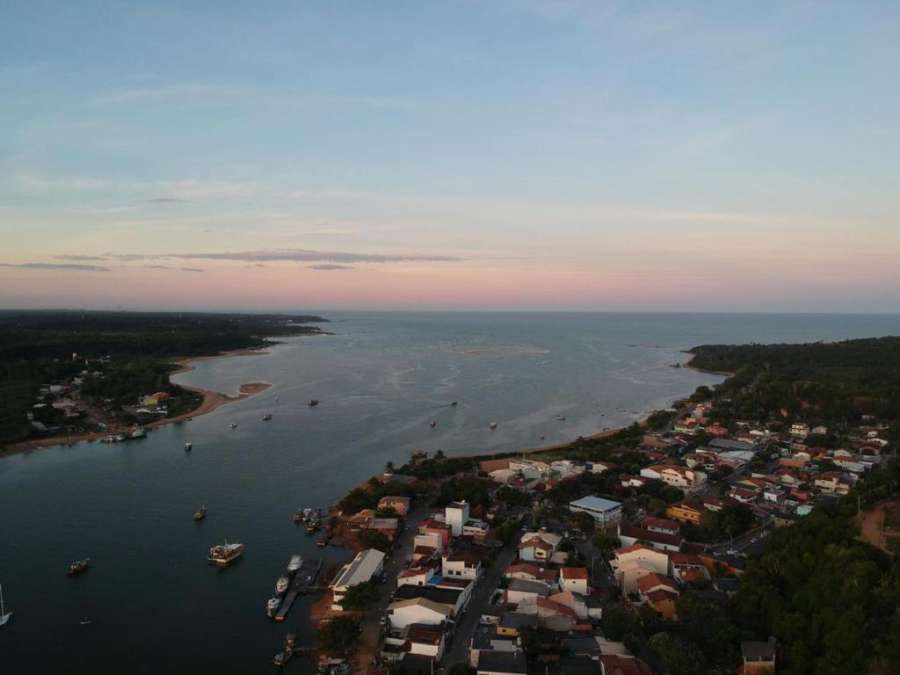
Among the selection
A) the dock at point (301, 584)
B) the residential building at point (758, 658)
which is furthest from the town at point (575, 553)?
the dock at point (301, 584)

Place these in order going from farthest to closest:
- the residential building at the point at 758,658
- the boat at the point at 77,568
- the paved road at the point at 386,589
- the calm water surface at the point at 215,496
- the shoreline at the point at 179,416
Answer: the shoreline at the point at 179,416 < the boat at the point at 77,568 < the calm water surface at the point at 215,496 < the paved road at the point at 386,589 < the residential building at the point at 758,658

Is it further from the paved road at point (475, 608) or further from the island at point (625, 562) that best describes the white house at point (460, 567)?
the paved road at point (475, 608)

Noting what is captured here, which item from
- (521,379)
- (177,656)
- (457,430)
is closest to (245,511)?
(177,656)

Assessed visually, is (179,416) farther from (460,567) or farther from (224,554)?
(460,567)

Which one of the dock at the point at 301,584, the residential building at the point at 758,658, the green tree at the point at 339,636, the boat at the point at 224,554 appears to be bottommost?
the dock at the point at 301,584

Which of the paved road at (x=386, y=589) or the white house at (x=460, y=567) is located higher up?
the white house at (x=460, y=567)

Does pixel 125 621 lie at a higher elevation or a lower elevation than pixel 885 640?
lower

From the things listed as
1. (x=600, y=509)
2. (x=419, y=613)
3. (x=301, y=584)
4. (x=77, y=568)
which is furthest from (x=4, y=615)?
(x=600, y=509)

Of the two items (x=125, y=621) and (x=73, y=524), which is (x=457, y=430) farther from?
(x=125, y=621)
